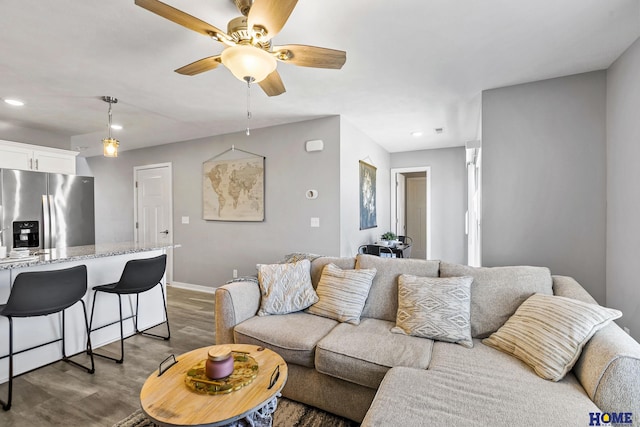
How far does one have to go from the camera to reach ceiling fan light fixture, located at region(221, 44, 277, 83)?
4.82ft

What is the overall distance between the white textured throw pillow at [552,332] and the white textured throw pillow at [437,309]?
0.22m

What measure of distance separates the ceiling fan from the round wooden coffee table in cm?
148

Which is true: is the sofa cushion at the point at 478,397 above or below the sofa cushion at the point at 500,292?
below

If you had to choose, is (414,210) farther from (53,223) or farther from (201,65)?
(53,223)

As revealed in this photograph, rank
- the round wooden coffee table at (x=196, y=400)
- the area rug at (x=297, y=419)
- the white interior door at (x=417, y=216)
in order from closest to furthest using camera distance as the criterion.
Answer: the round wooden coffee table at (x=196, y=400)
the area rug at (x=297, y=419)
the white interior door at (x=417, y=216)

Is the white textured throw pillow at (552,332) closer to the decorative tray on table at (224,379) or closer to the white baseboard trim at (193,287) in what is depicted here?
the decorative tray on table at (224,379)

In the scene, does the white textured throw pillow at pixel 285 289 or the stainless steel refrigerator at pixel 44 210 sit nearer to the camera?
the white textured throw pillow at pixel 285 289

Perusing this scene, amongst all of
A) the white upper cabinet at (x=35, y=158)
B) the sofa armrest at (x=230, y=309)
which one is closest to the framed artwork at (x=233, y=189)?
the white upper cabinet at (x=35, y=158)

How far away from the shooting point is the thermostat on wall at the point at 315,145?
3736mm

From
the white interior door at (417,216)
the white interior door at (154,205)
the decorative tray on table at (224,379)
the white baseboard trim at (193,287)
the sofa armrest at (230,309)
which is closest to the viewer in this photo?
the decorative tray on table at (224,379)

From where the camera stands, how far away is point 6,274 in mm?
2246

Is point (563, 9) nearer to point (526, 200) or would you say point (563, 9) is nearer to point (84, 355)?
point (526, 200)

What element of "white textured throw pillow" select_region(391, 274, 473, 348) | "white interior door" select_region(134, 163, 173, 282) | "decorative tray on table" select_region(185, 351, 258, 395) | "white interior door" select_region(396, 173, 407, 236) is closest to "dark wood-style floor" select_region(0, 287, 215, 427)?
"decorative tray on table" select_region(185, 351, 258, 395)

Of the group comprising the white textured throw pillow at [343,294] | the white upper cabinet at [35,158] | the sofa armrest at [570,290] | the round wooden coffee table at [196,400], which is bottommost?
the round wooden coffee table at [196,400]
